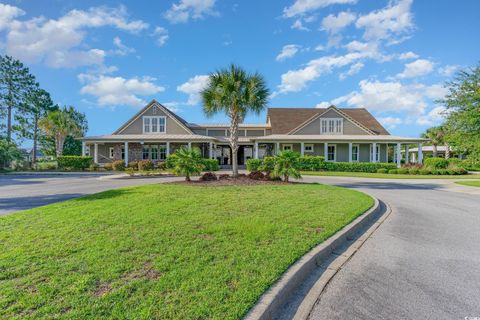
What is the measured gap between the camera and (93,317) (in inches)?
98.3

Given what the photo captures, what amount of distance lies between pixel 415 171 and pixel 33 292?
29.0 meters

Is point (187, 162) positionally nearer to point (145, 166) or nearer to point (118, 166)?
point (145, 166)

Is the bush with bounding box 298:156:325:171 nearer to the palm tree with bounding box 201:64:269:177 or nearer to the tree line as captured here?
the palm tree with bounding box 201:64:269:177

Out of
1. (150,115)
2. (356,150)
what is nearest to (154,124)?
(150,115)

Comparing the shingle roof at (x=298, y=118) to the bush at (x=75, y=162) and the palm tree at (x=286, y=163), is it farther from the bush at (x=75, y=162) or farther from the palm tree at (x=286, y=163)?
the bush at (x=75, y=162)

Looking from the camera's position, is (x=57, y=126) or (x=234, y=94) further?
(x=57, y=126)

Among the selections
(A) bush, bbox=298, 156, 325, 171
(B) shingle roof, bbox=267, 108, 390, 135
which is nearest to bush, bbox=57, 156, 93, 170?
(B) shingle roof, bbox=267, 108, 390, 135

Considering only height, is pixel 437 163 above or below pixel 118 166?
above

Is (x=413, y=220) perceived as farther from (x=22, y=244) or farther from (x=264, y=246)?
(x=22, y=244)

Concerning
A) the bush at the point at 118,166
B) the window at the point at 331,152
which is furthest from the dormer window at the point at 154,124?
the window at the point at 331,152

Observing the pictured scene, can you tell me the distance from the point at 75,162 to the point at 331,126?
29.2 meters

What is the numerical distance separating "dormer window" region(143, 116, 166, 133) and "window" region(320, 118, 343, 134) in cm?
1906

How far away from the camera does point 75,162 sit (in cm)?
2764

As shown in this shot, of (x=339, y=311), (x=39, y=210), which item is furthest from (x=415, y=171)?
(x=39, y=210)
